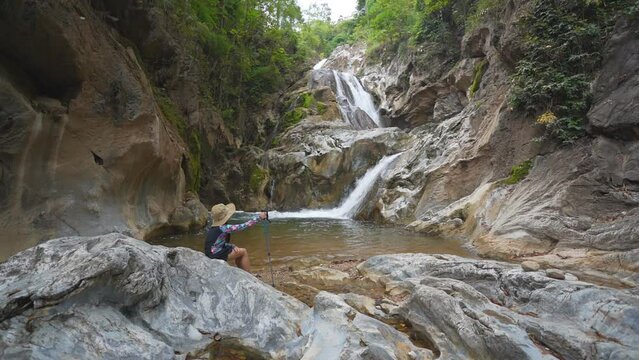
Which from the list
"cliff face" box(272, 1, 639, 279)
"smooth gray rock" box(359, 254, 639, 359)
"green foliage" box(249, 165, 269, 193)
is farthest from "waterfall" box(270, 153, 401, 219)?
"smooth gray rock" box(359, 254, 639, 359)

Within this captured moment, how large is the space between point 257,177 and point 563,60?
1433 centimetres

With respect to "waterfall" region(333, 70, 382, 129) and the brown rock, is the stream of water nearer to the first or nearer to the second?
the brown rock

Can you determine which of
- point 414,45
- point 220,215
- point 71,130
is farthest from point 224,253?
point 414,45

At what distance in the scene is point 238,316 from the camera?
13.0 ft

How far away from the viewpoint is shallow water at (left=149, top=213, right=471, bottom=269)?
869cm

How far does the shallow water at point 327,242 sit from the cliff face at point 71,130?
2.08 m

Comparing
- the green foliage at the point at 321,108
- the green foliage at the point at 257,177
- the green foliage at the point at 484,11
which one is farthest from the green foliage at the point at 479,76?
the green foliage at the point at 257,177

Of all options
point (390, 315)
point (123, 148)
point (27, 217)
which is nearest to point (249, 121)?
point (123, 148)

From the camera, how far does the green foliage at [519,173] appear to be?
31.1ft

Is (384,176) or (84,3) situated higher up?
(84,3)

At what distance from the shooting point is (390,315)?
4.49 meters

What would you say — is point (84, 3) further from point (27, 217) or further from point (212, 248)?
point (212, 248)

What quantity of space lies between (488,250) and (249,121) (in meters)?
18.8

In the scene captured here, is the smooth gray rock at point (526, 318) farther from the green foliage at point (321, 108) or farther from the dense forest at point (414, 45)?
the green foliage at point (321, 108)
